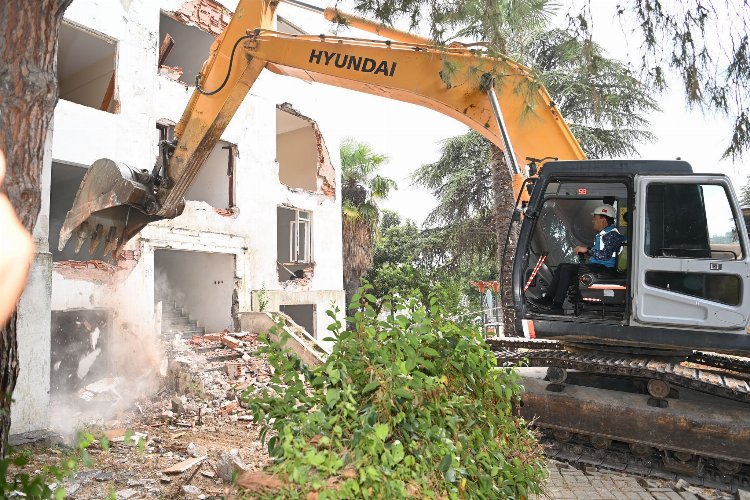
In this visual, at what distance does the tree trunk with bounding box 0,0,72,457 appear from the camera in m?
3.21

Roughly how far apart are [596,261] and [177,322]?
1242 centimetres

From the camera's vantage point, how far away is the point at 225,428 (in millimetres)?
8844

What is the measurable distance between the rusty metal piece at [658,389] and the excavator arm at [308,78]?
2.69m

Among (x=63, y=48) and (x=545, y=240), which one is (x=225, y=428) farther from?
(x=63, y=48)

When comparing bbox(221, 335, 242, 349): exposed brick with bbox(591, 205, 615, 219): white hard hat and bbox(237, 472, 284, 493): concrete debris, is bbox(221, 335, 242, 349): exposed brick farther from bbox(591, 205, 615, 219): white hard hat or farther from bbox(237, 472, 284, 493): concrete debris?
bbox(237, 472, 284, 493): concrete debris

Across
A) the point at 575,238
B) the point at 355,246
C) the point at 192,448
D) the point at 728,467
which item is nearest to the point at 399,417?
the point at 728,467

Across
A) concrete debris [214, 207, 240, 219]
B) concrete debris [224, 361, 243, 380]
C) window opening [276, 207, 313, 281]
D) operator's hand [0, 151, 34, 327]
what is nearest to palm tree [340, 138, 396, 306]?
window opening [276, 207, 313, 281]

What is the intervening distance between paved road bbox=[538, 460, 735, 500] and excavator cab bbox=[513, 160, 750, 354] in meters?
1.37

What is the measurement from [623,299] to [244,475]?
4.63 m

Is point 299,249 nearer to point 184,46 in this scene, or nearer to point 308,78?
point 184,46

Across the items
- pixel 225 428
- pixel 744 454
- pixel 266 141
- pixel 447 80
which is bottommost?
pixel 225 428

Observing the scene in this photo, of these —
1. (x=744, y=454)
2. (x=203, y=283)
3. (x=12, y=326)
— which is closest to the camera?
(x=12, y=326)

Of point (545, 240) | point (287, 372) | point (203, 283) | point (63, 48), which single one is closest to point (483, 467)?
point (287, 372)

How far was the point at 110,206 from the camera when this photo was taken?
7.19 metres
